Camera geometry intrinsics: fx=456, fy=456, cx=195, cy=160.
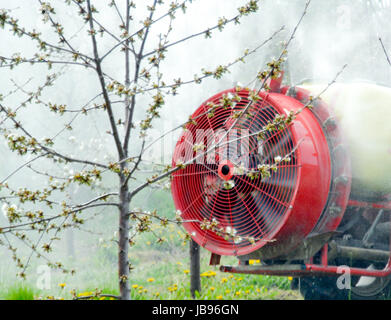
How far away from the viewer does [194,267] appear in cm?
369

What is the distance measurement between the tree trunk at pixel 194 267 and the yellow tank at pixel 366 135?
1327mm

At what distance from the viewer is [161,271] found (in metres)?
5.45

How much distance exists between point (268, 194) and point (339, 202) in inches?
18.3

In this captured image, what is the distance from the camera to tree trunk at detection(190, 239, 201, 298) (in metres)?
3.61

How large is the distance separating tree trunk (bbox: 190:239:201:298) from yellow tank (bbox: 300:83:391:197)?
1.33 m

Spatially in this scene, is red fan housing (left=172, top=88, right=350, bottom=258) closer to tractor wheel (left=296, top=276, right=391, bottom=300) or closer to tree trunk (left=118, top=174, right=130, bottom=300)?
tree trunk (left=118, top=174, right=130, bottom=300)

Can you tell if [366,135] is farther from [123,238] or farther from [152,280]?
[152,280]

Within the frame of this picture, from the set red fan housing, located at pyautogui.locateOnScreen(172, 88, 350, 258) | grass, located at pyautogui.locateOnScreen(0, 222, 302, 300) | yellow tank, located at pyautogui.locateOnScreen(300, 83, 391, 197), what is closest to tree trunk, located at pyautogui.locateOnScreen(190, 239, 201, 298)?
grass, located at pyautogui.locateOnScreen(0, 222, 302, 300)

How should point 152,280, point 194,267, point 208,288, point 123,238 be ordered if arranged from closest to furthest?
1. point 123,238
2. point 194,267
3. point 208,288
4. point 152,280

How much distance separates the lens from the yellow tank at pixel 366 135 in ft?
9.37

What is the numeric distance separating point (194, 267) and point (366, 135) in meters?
1.70

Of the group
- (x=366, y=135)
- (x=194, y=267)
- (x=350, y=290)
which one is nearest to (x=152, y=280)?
(x=194, y=267)
